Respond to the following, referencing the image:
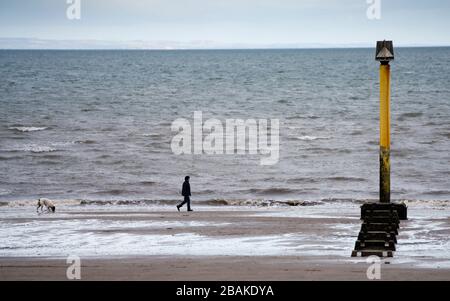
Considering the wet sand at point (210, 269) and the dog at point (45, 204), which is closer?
the wet sand at point (210, 269)

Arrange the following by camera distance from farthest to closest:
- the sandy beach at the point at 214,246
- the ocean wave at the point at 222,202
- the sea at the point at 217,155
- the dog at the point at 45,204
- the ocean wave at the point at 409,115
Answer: the ocean wave at the point at 409,115
the sea at the point at 217,155
the ocean wave at the point at 222,202
the dog at the point at 45,204
the sandy beach at the point at 214,246

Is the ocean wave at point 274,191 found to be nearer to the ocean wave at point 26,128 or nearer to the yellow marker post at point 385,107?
the yellow marker post at point 385,107

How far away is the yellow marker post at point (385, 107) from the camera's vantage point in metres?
16.4

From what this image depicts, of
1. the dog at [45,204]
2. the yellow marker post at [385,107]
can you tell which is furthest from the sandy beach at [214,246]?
the yellow marker post at [385,107]

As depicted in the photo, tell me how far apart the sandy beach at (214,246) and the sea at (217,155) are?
5.68 meters

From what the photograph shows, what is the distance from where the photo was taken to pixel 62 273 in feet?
39.8

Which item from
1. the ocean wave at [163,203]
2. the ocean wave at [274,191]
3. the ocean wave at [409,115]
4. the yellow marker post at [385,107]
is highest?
the yellow marker post at [385,107]

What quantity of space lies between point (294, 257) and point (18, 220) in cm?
930

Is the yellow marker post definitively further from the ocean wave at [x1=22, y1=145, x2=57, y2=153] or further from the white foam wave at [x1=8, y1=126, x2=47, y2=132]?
the white foam wave at [x1=8, y1=126, x2=47, y2=132]

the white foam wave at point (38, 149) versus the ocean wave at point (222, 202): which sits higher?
the white foam wave at point (38, 149)

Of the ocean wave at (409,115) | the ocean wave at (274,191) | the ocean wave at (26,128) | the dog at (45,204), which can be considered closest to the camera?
the dog at (45,204)

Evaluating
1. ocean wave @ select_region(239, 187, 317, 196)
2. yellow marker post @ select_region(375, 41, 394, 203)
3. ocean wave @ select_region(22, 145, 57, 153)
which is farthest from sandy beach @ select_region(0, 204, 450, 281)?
ocean wave @ select_region(22, 145, 57, 153)

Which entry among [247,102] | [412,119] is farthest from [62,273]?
[247,102]

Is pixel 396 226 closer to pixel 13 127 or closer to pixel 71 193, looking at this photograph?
pixel 71 193
